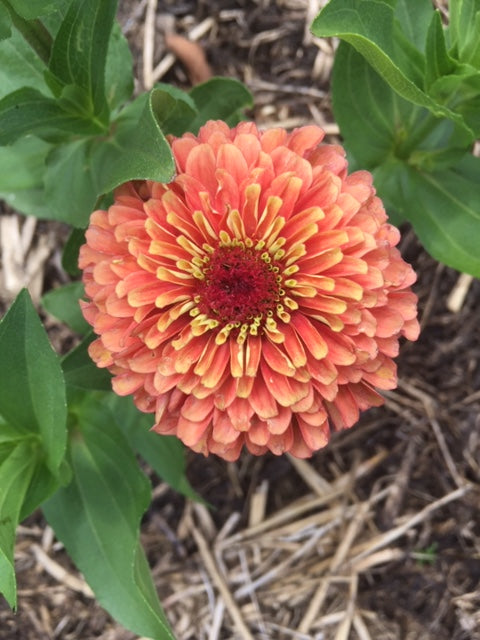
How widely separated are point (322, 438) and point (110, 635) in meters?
1.02

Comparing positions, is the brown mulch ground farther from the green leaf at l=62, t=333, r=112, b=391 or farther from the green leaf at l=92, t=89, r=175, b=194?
the green leaf at l=92, t=89, r=175, b=194

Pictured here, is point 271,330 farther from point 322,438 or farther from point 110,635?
point 110,635

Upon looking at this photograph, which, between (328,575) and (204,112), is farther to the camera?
(328,575)

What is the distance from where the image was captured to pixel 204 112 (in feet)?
4.83

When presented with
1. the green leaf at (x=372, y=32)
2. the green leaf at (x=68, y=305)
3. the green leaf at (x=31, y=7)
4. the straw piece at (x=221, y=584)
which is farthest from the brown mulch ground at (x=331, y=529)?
the green leaf at (x=31, y=7)

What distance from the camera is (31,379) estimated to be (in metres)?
1.30

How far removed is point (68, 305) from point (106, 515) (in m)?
0.46

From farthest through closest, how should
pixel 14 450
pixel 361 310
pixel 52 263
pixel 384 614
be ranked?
pixel 52 263, pixel 384 614, pixel 14 450, pixel 361 310

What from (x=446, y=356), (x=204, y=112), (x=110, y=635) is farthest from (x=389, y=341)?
(x=110, y=635)

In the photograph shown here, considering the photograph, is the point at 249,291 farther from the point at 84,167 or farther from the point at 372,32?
the point at 84,167

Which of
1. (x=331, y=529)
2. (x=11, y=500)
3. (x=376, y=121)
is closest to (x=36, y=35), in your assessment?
(x=376, y=121)

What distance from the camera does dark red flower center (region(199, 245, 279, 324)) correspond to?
3.70 ft

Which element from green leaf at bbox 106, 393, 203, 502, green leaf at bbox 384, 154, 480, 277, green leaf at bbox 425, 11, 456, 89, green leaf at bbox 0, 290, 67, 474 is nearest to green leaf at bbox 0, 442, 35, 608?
green leaf at bbox 0, 290, 67, 474

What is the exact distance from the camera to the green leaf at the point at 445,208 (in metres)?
1.39
